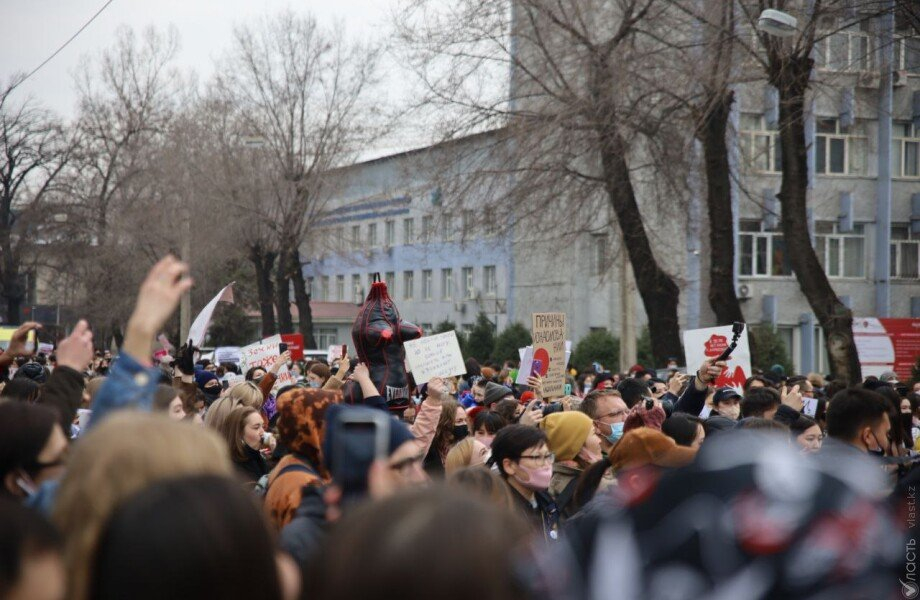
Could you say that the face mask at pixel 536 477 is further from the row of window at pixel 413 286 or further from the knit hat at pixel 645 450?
the row of window at pixel 413 286

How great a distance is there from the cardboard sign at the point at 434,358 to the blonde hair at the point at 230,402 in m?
2.62

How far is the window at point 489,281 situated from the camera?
5819 cm

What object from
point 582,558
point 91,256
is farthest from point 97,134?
point 582,558

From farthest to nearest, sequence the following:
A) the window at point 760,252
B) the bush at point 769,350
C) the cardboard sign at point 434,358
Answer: the window at point 760,252 < the bush at point 769,350 < the cardboard sign at point 434,358

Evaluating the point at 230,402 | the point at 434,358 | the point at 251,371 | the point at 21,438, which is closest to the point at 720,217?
the point at 251,371

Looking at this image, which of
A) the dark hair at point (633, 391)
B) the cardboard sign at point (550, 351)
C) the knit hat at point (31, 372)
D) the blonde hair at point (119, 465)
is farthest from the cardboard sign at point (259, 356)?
the blonde hair at point (119, 465)

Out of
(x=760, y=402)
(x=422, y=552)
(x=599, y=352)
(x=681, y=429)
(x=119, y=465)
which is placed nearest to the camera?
(x=422, y=552)

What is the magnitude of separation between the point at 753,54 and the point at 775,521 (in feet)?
59.4

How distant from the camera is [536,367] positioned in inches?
487

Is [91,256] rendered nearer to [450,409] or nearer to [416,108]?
[416,108]

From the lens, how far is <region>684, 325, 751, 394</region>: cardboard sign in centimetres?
1429

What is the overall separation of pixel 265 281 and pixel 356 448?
44.1 m

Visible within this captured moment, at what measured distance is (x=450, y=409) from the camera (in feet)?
28.6

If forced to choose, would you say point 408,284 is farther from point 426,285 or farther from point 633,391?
point 633,391
